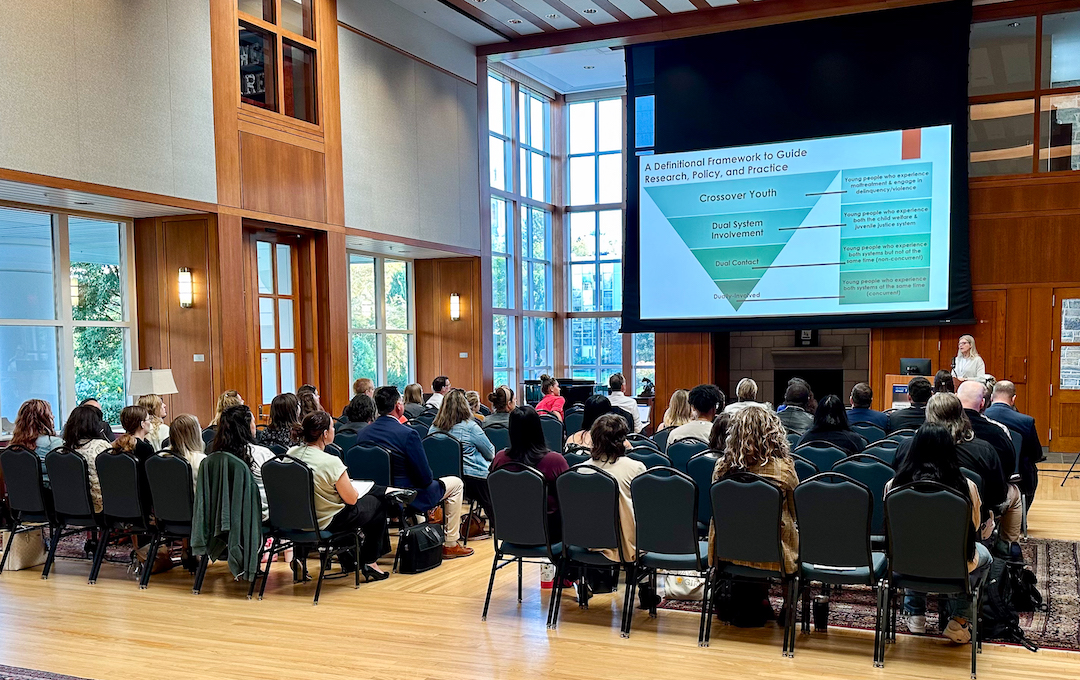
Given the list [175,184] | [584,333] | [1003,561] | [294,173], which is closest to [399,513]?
[1003,561]

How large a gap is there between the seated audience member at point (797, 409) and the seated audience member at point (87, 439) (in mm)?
5394

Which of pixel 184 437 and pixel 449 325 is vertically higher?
pixel 449 325

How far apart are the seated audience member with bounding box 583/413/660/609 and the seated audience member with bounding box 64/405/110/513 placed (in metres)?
3.79

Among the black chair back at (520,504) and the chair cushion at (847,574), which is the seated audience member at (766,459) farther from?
the black chair back at (520,504)

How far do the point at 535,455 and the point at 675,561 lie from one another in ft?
3.56

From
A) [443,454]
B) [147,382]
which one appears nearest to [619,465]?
[443,454]

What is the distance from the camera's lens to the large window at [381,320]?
44.5ft

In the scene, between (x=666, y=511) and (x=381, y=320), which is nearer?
(x=666, y=511)

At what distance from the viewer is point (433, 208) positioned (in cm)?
1360

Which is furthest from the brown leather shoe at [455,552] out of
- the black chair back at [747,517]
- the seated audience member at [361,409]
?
the black chair back at [747,517]

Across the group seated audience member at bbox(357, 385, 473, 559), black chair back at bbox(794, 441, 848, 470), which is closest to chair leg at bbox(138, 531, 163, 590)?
seated audience member at bbox(357, 385, 473, 559)

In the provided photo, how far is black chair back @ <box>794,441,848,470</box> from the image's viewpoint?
5.82 m

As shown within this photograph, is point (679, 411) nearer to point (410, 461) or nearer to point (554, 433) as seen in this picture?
point (554, 433)

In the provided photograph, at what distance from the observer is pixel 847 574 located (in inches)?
172
